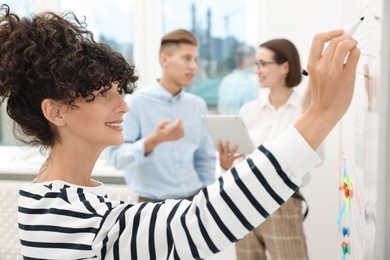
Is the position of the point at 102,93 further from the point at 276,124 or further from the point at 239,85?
the point at 239,85

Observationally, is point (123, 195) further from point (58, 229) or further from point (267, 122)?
point (58, 229)

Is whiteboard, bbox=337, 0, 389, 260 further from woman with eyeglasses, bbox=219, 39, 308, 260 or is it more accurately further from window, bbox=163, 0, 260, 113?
window, bbox=163, 0, 260, 113

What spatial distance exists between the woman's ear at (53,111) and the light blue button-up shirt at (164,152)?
117cm

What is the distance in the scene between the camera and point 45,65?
33.3 inches

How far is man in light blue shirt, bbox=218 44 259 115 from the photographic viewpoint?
2.92 meters

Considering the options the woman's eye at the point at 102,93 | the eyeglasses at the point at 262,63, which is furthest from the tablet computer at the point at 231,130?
the woman's eye at the point at 102,93

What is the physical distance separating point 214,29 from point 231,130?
1.14m

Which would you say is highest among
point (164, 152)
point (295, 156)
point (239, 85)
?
point (295, 156)

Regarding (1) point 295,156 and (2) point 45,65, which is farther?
(2) point 45,65

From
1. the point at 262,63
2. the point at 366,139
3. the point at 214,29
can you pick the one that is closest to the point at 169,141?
the point at 262,63

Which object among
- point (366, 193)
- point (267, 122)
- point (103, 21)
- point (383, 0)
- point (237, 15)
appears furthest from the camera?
point (103, 21)

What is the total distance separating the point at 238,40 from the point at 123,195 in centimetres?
120

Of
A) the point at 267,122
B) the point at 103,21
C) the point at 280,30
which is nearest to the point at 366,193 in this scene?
the point at 267,122

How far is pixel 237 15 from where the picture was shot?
114 inches
